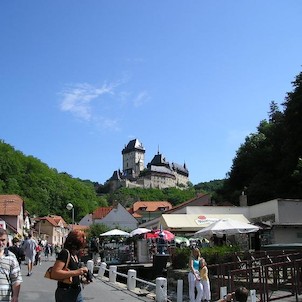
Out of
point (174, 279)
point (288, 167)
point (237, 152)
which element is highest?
point (237, 152)

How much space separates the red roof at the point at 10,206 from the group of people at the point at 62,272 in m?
62.7

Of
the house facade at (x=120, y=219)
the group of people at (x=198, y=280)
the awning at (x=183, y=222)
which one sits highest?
the house facade at (x=120, y=219)

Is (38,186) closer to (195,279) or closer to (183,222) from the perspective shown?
(183,222)

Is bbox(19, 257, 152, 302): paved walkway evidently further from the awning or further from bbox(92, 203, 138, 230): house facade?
bbox(92, 203, 138, 230): house facade

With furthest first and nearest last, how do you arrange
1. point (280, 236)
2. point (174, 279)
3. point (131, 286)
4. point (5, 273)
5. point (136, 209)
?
1. point (136, 209)
2. point (280, 236)
3. point (174, 279)
4. point (131, 286)
5. point (5, 273)

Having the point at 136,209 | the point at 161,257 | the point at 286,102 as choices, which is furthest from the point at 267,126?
the point at 136,209

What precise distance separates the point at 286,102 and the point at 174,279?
3380 centimetres

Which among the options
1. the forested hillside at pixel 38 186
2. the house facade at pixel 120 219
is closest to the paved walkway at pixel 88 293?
the house facade at pixel 120 219

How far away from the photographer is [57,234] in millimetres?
113188

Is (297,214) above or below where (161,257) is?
above

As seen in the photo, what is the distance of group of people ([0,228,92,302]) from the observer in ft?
19.5

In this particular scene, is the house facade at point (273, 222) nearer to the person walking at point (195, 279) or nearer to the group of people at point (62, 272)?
the person walking at point (195, 279)

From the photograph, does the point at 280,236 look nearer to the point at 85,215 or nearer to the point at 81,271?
the point at 81,271

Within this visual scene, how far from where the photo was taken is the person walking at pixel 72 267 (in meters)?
6.14
